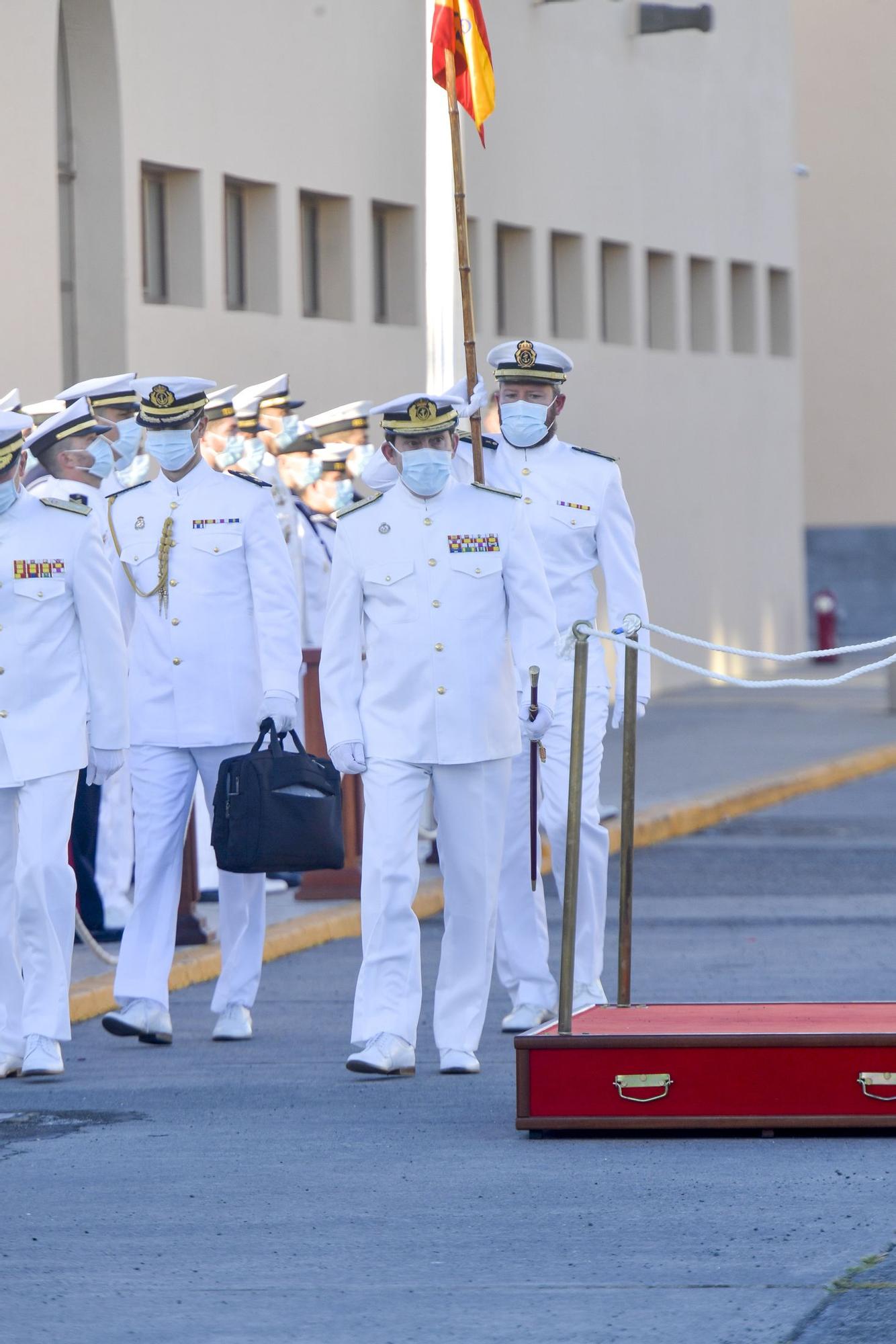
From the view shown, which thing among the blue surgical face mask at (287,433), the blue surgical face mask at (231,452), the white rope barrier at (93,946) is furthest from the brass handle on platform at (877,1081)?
the blue surgical face mask at (287,433)

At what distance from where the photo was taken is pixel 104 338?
17875 mm

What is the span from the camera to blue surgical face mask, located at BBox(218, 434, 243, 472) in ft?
40.0

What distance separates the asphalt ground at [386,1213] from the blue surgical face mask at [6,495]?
170 cm

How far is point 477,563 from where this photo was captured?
8.16m

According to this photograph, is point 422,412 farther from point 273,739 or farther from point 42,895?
point 42,895

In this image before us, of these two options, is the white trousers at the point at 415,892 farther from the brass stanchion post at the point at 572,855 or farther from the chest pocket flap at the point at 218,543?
the chest pocket flap at the point at 218,543

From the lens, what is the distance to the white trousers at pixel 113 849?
36.4 feet

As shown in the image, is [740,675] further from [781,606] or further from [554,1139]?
[554,1139]

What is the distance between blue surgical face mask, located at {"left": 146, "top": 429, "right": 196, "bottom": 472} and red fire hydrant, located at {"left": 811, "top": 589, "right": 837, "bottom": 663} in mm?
26415

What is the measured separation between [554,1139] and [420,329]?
15.7 meters

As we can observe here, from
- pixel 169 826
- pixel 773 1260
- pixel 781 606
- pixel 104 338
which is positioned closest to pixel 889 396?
pixel 781 606

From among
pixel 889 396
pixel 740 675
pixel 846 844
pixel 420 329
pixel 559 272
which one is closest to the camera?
pixel 846 844

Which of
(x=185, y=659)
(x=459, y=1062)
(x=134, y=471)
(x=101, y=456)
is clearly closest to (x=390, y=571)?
(x=185, y=659)

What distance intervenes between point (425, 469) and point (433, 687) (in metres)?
0.63
